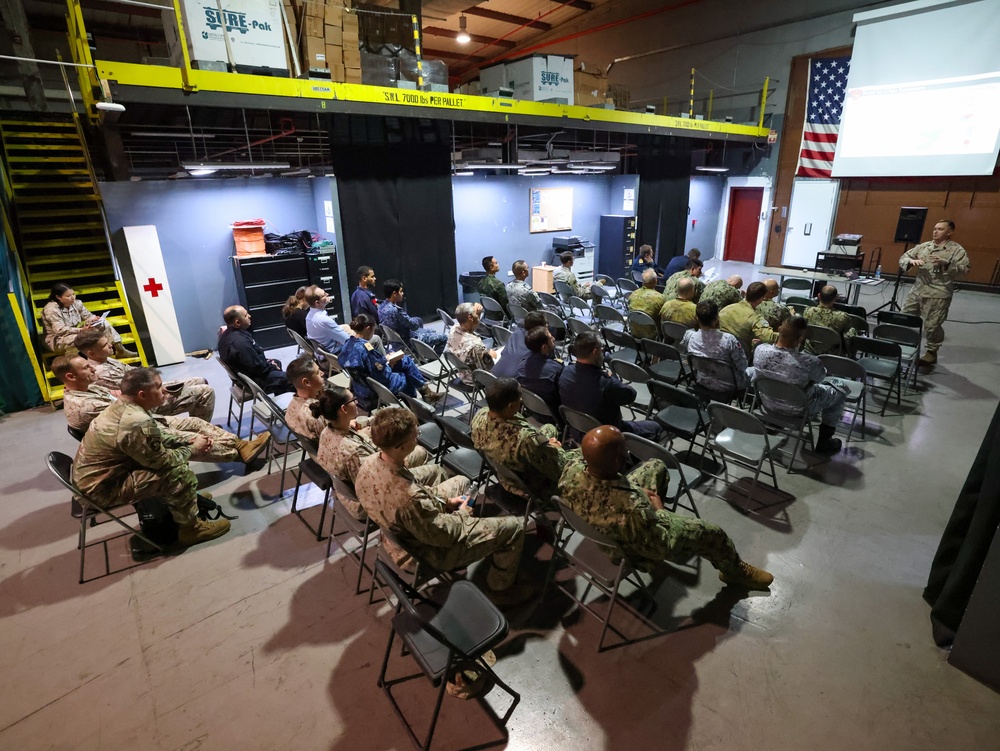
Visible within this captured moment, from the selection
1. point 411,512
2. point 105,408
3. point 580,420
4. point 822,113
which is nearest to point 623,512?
point 411,512

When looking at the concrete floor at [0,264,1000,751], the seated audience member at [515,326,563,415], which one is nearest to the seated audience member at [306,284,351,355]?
the concrete floor at [0,264,1000,751]

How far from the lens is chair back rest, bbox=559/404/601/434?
3.43 m

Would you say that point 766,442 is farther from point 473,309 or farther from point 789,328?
point 473,309

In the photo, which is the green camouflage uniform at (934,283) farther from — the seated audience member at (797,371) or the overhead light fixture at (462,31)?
the overhead light fixture at (462,31)

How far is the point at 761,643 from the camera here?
106 inches

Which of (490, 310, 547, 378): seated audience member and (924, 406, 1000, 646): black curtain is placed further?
(490, 310, 547, 378): seated audience member

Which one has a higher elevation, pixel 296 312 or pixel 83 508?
pixel 296 312

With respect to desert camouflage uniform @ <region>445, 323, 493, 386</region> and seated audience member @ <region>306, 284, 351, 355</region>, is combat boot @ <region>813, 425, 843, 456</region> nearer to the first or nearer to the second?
desert camouflage uniform @ <region>445, 323, 493, 386</region>

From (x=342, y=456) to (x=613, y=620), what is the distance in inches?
69.2

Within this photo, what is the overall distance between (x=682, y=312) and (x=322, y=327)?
3.92 metres

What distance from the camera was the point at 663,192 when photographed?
39.1 ft

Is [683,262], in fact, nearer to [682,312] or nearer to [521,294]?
[521,294]

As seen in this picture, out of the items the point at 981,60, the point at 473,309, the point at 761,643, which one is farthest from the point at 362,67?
the point at 981,60

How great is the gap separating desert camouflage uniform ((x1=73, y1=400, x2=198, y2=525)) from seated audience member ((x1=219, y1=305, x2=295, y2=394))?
1.42 m
